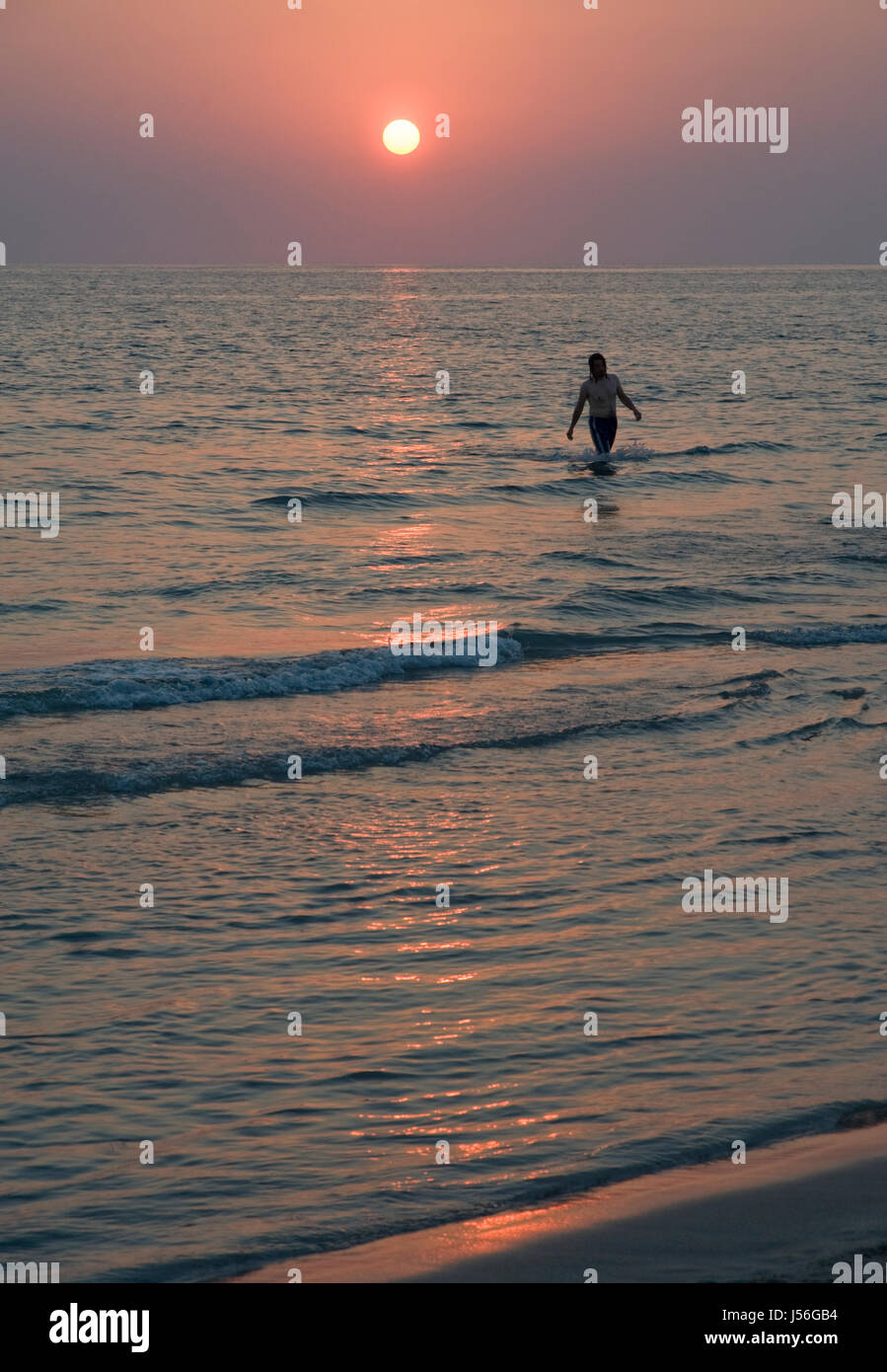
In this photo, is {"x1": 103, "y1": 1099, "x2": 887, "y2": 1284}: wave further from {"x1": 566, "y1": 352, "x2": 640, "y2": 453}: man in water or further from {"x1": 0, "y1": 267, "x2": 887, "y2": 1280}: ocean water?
{"x1": 566, "y1": 352, "x2": 640, "y2": 453}: man in water

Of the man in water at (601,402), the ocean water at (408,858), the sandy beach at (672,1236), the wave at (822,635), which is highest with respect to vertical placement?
the man in water at (601,402)

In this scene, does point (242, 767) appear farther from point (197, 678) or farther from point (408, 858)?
point (197, 678)

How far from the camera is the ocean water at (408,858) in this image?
16.1ft

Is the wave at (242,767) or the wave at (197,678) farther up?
the wave at (197,678)

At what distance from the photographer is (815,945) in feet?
21.5

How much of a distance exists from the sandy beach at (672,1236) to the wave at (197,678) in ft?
23.1

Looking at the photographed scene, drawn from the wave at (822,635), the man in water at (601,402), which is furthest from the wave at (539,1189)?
the man in water at (601,402)

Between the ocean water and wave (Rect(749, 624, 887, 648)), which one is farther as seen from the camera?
wave (Rect(749, 624, 887, 648))

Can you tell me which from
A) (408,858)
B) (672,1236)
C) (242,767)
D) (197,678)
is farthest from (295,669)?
(672,1236)

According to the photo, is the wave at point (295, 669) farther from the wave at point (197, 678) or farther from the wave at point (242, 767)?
the wave at point (242, 767)

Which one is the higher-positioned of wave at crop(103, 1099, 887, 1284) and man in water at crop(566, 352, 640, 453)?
man in water at crop(566, 352, 640, 453)

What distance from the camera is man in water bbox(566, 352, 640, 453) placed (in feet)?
71.5

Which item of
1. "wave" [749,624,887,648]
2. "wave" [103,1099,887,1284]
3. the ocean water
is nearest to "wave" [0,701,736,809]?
the ocean water

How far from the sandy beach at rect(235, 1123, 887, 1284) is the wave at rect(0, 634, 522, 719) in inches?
278
